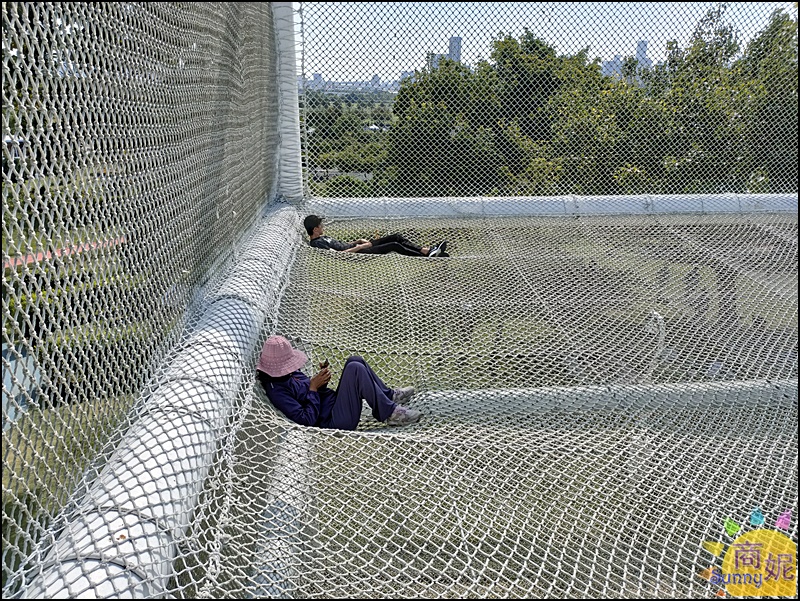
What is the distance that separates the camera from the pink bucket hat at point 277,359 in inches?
61.2

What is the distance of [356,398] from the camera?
172 centimetres

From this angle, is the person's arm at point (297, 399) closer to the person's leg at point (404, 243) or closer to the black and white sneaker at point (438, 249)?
the black and white sneaker at point (438, 249)

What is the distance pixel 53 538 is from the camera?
80 cm

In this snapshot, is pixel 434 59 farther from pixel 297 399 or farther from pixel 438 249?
pixel 297 399

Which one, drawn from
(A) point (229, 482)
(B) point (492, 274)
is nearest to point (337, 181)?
(B) point (492, 274)

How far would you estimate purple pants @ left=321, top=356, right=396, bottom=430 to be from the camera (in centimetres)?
169

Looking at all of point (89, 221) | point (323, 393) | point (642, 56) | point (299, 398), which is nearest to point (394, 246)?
point (323, 393)

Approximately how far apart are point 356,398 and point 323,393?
142 mm

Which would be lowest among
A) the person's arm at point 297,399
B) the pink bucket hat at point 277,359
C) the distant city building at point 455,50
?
the person's arm at point 297,399

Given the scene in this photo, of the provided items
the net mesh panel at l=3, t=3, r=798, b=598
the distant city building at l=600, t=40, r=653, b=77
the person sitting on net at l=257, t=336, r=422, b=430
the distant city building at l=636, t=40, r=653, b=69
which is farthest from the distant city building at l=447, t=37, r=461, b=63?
the person sitting on net at l=257, t=336, r=422, b=430

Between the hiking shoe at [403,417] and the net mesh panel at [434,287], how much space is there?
0.04m

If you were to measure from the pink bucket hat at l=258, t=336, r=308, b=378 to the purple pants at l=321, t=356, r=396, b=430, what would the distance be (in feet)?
0.58

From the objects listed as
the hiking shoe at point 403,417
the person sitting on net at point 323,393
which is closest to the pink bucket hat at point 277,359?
the person sitting on net at point 323,393

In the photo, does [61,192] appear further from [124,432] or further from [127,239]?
[124,432]
